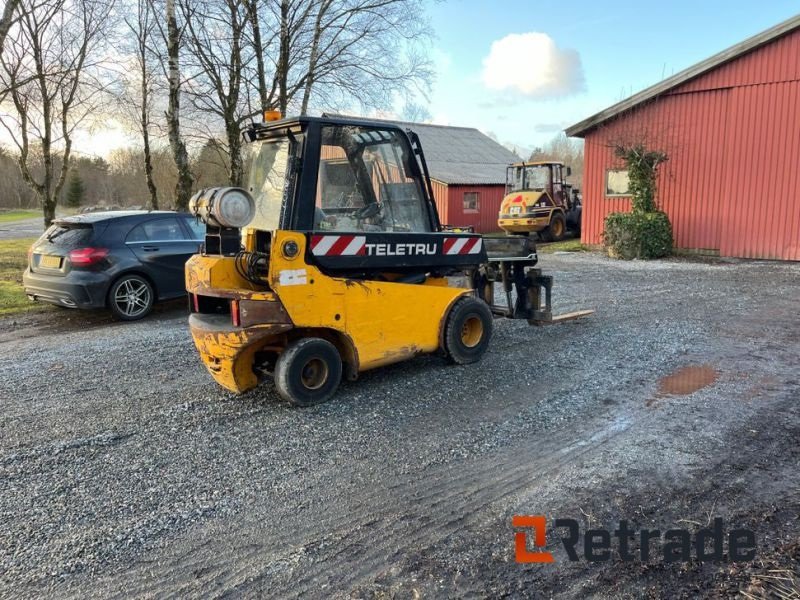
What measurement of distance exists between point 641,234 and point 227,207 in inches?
516

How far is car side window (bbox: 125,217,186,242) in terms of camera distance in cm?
919

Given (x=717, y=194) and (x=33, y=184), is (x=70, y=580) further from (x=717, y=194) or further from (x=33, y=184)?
(x=717, y=194)

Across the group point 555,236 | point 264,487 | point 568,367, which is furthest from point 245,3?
point 264,487

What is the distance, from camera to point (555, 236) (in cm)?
2119

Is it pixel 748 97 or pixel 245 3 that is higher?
pixel 245 3

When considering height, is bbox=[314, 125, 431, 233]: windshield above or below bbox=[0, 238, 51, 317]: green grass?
above

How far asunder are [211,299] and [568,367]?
11.6 ft

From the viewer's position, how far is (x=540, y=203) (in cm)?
2052

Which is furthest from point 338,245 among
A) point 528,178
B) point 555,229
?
point 528,178

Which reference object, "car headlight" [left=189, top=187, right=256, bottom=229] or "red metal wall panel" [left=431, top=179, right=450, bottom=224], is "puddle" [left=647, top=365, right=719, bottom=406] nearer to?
"car headlight" [left=189, top=187, right=256, bottom=229]

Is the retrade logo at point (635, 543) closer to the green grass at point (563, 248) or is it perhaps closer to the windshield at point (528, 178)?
the green grass at point (563, 248)

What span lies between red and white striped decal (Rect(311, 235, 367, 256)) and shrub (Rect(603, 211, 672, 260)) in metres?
12.1

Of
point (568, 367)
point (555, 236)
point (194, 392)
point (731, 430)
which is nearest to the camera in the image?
point (731, 430)

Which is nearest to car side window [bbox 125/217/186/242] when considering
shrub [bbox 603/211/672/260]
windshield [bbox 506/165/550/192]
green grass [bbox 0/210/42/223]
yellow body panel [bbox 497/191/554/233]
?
shrub [bbox 603/211/672/260]
